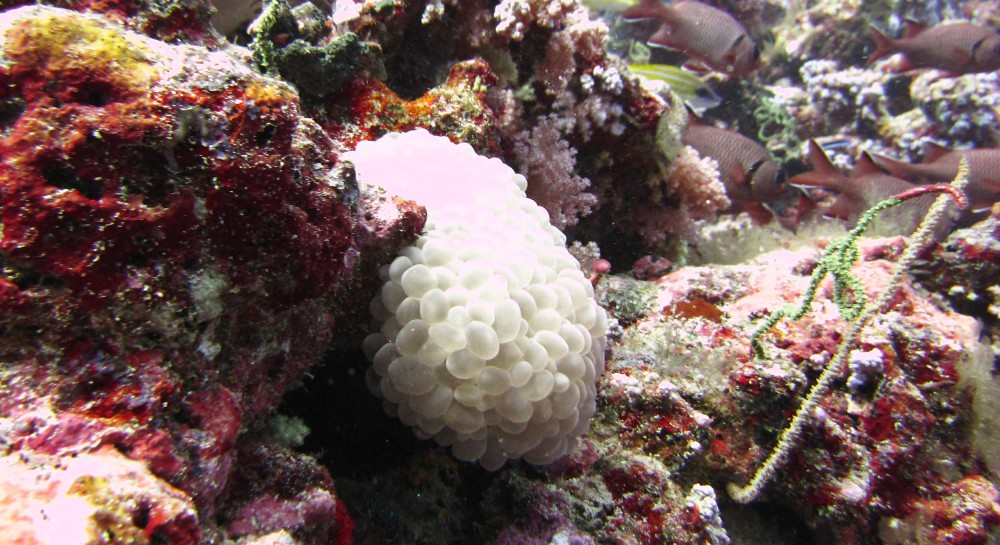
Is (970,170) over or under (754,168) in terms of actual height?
over

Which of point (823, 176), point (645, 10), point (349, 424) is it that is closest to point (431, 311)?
point (349, 424)

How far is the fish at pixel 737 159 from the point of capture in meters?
5.09

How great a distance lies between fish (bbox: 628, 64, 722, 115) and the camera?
659 centimetres

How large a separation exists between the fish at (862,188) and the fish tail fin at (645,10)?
99.5 inches

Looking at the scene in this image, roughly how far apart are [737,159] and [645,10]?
106 inches

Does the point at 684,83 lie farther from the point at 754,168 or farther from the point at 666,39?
the point at 754,168

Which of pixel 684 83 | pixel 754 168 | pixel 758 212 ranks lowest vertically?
pixel 758 212

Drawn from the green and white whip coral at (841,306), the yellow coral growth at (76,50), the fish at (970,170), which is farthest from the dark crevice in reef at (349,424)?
the fish at (970,170)

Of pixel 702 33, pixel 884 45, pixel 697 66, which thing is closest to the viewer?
pixel 702 33

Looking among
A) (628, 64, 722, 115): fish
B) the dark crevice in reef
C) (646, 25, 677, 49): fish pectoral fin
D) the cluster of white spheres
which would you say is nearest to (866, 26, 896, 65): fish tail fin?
(628, 64, 722, 115): fish

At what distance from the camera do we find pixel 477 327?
6.13 ft

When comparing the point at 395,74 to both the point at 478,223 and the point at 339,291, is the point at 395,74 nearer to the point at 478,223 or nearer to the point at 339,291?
Result: the point at 478,223

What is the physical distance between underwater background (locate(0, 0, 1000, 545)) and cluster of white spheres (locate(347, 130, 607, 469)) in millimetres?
16

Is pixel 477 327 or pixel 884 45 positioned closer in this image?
pixel 477 327
